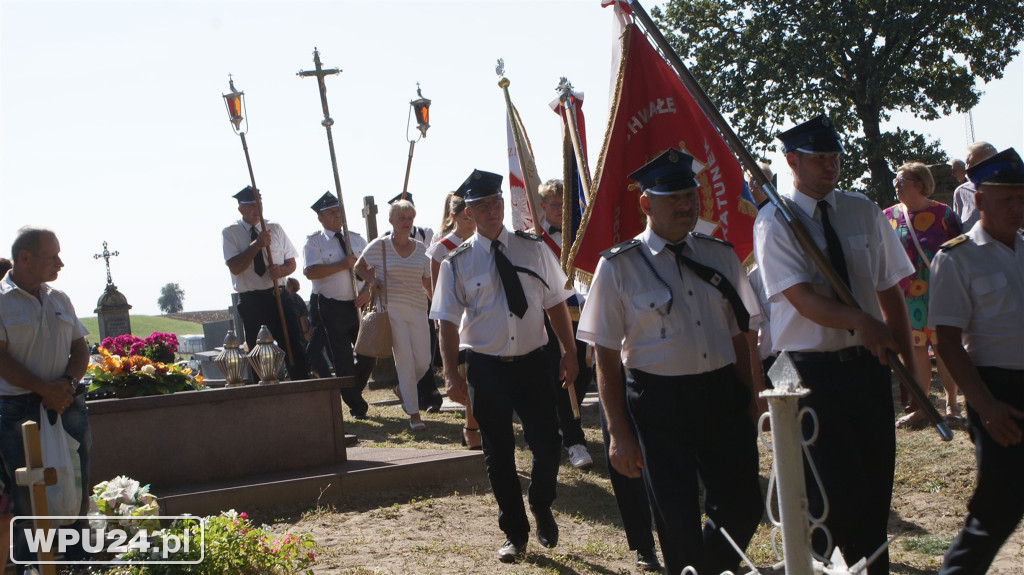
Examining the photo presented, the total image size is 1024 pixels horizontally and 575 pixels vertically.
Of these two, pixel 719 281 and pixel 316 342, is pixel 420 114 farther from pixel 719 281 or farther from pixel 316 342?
pixel 719 281

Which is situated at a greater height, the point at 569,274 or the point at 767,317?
the point at 569,274

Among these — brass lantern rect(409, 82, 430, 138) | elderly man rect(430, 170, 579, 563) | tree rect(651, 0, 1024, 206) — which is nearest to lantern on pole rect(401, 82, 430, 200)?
brass lantern rect(409, 82, 430, 138)

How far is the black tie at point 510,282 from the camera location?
6156 millimetres

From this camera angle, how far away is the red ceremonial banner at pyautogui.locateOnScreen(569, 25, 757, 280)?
5926 millimetres

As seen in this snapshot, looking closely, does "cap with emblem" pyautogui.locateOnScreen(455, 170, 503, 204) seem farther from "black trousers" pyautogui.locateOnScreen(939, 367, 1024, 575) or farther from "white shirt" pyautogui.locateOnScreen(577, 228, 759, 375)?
"black trousers" pyautogui.locateOnScreen(939, 367, 1024, 575)

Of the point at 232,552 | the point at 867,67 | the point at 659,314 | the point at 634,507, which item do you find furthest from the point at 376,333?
the point at 867,67

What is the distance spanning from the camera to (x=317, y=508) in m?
7.38

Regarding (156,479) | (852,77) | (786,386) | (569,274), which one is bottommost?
(156,479)

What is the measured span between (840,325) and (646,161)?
2.27 meters

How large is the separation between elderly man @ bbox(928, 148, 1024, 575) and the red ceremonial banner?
1667 millimetres

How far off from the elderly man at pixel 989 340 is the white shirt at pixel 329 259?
7.46 meters

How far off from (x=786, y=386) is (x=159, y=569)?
365 centimetres

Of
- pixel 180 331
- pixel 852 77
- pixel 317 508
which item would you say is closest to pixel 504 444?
pixel 317 508

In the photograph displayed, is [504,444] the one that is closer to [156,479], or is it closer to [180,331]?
[156,479]
